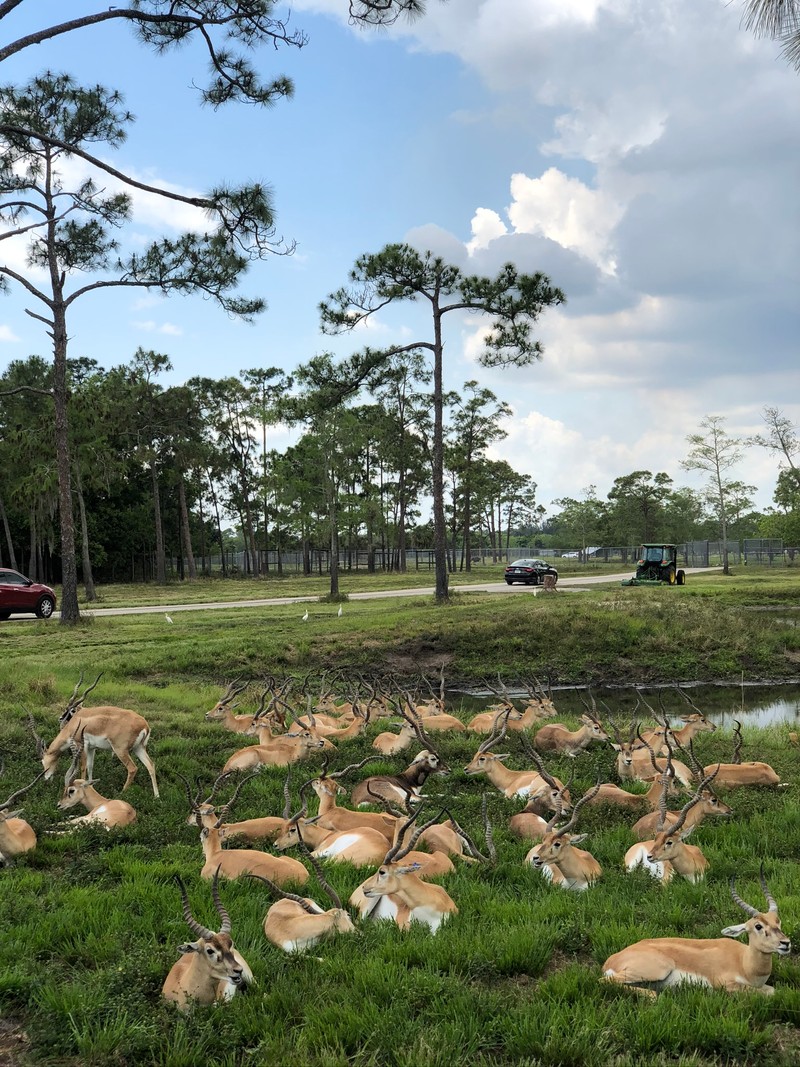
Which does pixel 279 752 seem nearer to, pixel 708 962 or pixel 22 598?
pixel 708 962

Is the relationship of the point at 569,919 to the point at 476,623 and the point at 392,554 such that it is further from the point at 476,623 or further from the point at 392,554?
the point at 392,554

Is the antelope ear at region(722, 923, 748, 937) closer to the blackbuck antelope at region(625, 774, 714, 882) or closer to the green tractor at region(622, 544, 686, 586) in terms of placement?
the blackbuck antelope at region(625, 774, 714, 882)

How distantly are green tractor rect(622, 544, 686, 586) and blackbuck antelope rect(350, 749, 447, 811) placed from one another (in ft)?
100

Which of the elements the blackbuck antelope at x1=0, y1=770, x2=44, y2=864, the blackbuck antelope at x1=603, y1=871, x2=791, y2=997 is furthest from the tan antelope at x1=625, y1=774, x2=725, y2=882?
the blackbuck antelope at x1=0, y1=770, x2=44, y2=864

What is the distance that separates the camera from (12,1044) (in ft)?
13.9

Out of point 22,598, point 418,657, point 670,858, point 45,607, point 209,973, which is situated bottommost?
point 418,657

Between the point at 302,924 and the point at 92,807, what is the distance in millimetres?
3617

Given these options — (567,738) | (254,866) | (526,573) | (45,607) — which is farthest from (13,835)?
(526,573)

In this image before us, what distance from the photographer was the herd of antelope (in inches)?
184

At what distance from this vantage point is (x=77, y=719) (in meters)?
9.35

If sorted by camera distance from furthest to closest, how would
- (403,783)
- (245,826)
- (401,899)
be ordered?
(403,783) < (245,826) < (401,899)

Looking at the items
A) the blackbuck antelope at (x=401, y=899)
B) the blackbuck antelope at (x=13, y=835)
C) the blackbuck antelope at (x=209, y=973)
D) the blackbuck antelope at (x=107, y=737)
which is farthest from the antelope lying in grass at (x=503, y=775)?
the blackbuck antelope at (x=209, y=973)

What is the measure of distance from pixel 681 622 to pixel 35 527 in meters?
39.1

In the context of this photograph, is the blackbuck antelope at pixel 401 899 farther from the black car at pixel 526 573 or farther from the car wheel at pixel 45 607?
the black car at pixel 526 573
